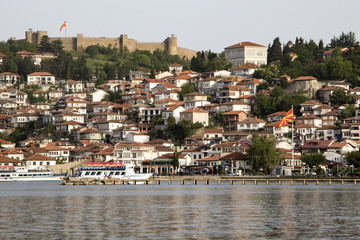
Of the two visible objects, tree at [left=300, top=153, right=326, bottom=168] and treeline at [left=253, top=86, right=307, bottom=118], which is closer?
tree at [left=300, top=153, right=326, bottom=168]

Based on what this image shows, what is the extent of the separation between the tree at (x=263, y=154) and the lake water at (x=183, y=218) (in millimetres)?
32964

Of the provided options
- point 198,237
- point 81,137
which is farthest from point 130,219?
point 81,137

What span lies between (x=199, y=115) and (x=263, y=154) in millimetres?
24132

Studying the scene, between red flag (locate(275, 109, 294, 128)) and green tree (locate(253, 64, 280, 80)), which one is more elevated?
green tree (locate(253, 64, 280, 80))

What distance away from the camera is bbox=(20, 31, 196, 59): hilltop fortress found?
18550cm

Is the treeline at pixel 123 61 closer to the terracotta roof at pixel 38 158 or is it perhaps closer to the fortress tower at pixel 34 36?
the fortress tower at pixel 34 36

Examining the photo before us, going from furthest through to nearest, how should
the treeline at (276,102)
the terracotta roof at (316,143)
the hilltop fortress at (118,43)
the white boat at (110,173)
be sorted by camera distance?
the hilltop fortress at (118,43) → the treeline at (276,102) → the terracotta roof at (316,143) → the white boat at (110,173)

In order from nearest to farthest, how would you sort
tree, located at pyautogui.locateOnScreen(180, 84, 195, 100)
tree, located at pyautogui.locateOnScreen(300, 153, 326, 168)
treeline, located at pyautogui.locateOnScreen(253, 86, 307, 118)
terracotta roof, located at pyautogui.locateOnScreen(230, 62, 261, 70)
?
tree, located at pyautogui.locateOnScreen(300, 153, 326, 168) → treeline, located at pyautogui.locateOnScreen(253, 86, 307, 118) → tree, located at pyautogui.locateOnScreen(180, 84, 195, 100) → terracotta roof, located at pyautogui.locateOnScreen(230, 62, 261, 70)

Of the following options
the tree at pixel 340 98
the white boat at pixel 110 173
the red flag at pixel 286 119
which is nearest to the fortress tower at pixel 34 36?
the tree at pixel 340 98

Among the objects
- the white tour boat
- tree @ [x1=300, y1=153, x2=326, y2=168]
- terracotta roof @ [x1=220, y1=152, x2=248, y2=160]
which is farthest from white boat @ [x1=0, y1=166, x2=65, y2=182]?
tree @ [x1=300, y1=153, x2=326, y2=168]

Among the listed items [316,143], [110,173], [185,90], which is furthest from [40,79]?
[316,143]

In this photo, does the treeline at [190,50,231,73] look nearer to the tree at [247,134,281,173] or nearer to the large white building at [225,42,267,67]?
the large white building at [225,42,267,67]

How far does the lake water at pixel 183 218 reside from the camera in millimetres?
35344

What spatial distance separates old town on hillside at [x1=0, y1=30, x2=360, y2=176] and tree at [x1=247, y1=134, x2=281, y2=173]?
0.46ft
